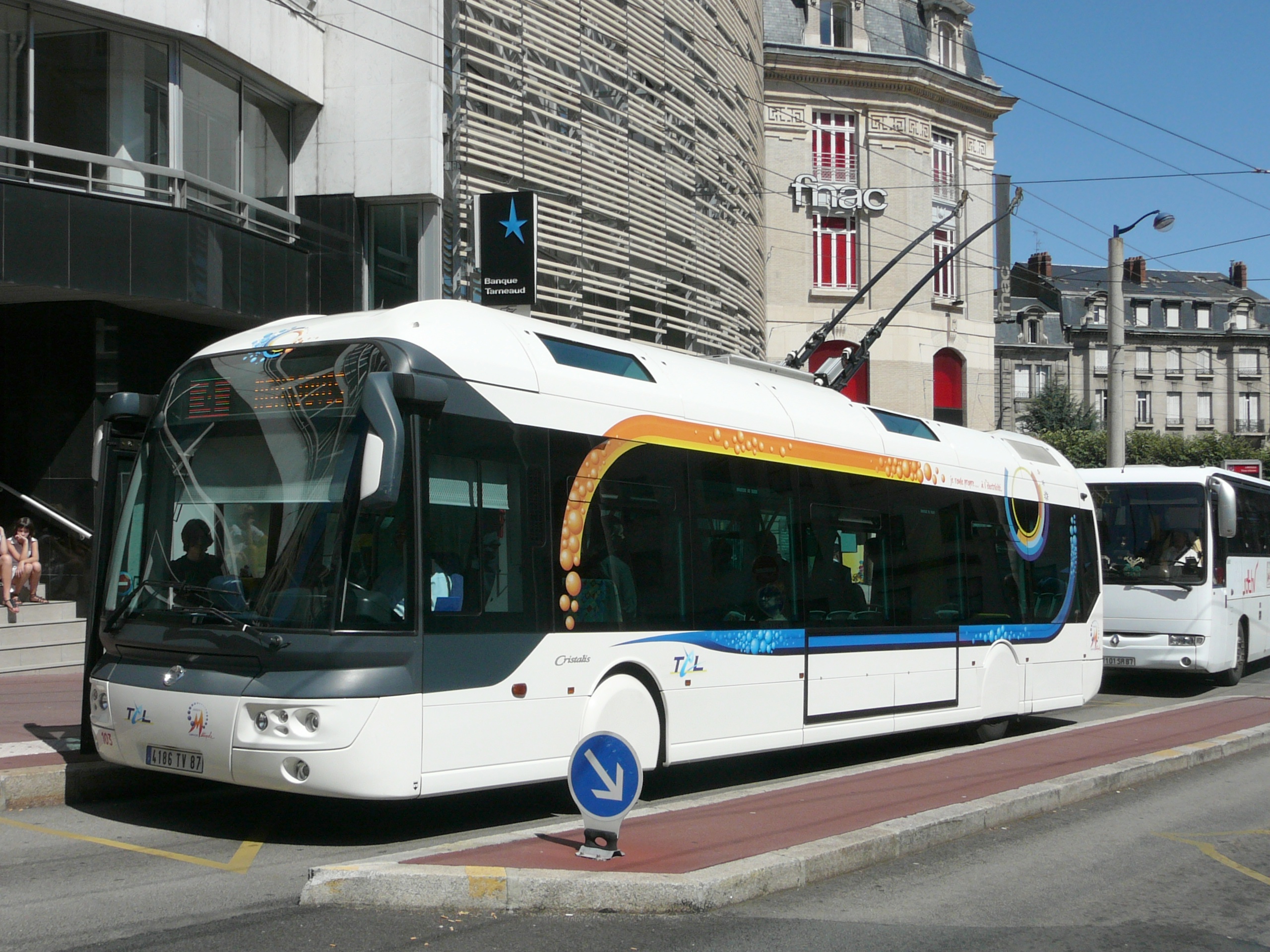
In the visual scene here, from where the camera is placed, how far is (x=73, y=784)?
834cm

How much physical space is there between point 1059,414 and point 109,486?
212 ft

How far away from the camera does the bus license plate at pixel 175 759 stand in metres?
7.15

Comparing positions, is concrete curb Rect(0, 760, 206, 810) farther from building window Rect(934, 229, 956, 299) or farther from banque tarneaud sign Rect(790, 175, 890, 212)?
building window Rect(934, 229, 956, 299)

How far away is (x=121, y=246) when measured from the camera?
16.3m

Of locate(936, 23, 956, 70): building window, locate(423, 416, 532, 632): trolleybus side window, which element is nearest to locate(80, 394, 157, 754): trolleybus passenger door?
locate(423, 416, 532, 632): trolleybus side window

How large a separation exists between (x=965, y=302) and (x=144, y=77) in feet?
115

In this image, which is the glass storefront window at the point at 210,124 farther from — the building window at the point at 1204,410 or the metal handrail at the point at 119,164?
the building window at the point at 1204,410

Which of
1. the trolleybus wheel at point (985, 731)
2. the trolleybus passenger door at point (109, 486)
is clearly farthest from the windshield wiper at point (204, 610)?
the trolleybus wheel at point (985, 731)

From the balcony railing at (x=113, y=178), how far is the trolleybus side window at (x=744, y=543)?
1015 cm

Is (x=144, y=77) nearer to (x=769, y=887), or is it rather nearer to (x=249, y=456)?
(x=249, y=456)

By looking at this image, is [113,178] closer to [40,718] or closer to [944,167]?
[40,718]

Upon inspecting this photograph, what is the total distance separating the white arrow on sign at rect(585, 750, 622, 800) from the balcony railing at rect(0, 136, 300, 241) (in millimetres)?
12431

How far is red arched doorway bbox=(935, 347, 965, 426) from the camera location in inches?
1811

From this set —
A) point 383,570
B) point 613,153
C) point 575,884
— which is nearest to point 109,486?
point 383,570
